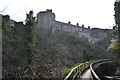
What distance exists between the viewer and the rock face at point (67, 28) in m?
65.1

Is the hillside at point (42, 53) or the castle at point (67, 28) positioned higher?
the castle at point (67, 28)

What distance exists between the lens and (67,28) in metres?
73.6

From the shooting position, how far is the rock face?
65062 millimetres

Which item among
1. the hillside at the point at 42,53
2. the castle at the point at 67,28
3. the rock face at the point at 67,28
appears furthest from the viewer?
the rock face at the point at 67,28

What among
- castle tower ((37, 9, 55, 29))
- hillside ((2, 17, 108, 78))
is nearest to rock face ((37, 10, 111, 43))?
castle tower ((37, 9, 55, 29))

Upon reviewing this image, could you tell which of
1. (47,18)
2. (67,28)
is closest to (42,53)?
(47,18)

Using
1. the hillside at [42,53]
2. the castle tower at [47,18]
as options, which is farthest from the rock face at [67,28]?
the hillside at [42,53]

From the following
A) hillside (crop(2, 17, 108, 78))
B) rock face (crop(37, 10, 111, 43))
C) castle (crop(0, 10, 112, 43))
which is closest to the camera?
hillside (crop(2, 17, 108, 78))

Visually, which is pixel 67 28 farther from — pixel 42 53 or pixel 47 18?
pixel 42 53

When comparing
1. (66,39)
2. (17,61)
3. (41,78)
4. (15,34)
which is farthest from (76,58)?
(41,78)

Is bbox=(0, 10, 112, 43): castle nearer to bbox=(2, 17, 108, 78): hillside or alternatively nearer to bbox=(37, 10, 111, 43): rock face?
bbox=(37, 10, 111, 43): rock face

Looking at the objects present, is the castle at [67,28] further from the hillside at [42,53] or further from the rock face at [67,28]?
the hillside at [42,53]

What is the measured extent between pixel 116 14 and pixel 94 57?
2380cm

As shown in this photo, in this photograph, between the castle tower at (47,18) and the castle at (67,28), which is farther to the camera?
the castle tower at (47,18)
